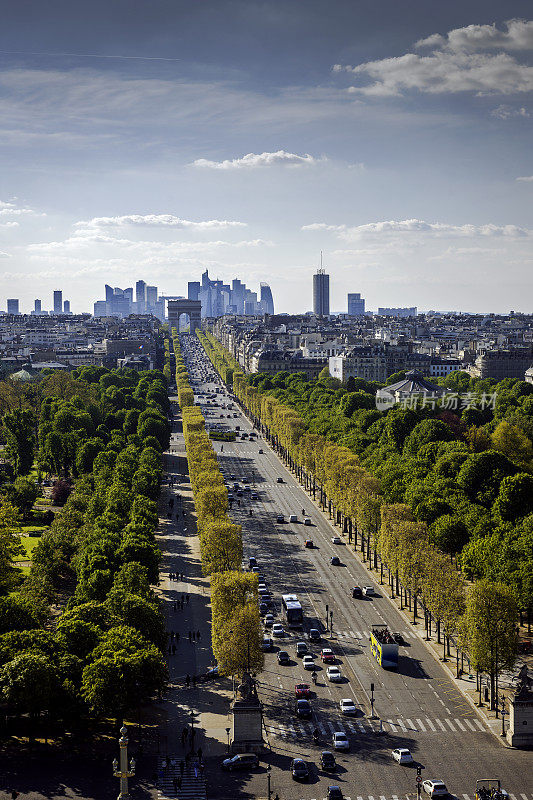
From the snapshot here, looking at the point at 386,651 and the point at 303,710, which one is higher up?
the point at 386,651

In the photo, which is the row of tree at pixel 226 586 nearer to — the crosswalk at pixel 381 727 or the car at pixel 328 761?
the crosswalk at pixel 381 727

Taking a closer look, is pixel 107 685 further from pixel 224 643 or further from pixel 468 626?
pixel 468 626

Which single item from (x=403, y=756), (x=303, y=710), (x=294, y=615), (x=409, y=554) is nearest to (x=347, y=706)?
(x=303, y=710)

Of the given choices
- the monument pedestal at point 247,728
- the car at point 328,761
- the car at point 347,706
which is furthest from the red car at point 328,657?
the car at point 328,761

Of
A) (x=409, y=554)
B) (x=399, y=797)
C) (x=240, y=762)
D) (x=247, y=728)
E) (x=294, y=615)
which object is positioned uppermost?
(x=409, y=554)

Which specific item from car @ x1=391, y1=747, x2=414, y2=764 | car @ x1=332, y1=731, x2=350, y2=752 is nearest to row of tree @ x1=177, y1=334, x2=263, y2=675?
car @ x1=332, y1=731, x2=350, y2=752

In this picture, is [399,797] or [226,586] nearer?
[399,797]

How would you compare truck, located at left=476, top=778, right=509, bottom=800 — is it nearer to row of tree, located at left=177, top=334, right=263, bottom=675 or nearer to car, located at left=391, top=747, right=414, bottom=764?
car, located at left=391, top=747, right=414, bottom=764

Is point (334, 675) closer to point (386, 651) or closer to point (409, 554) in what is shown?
point (386, 651)
